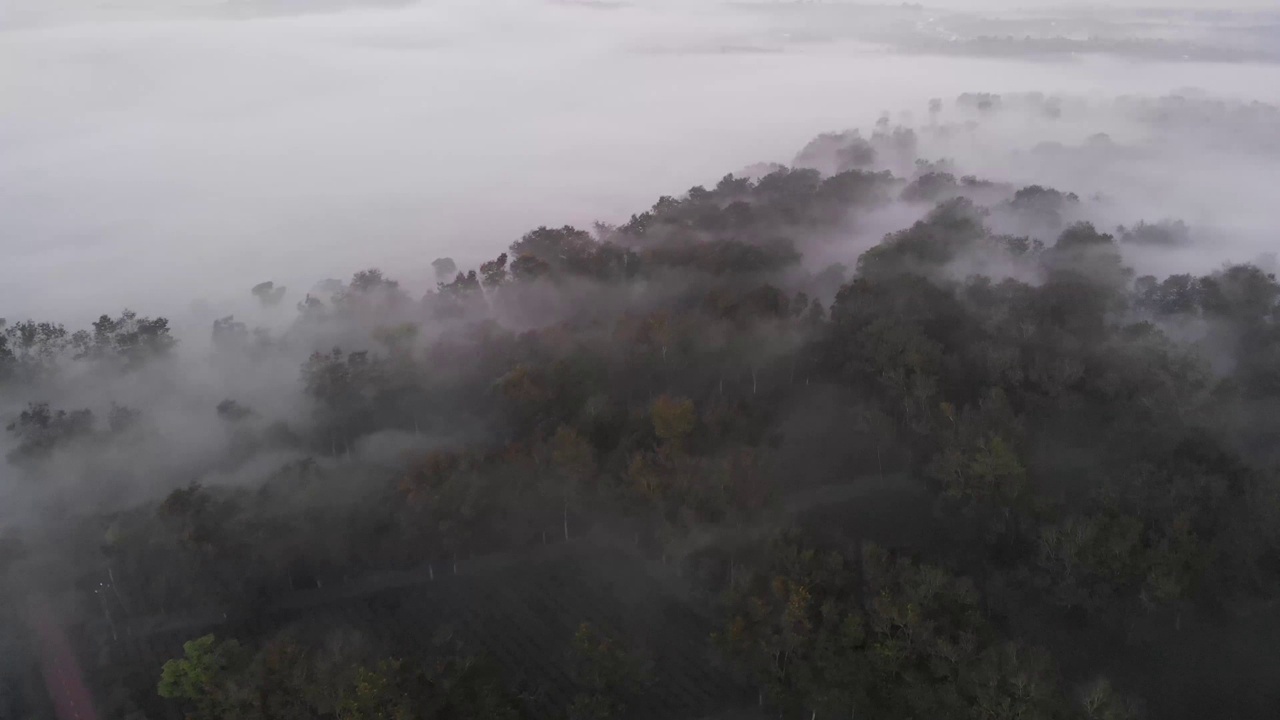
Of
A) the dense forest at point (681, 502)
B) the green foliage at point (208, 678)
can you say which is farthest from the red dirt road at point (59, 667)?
the green foliage at point (208, 678)

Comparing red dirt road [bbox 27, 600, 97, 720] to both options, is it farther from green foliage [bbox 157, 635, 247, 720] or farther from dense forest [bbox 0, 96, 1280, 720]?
green foliage [bbox 157, 635, 247, 720]

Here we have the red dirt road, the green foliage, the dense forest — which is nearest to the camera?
the green foliage

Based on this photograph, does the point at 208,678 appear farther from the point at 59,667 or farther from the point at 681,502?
the point at 681,502

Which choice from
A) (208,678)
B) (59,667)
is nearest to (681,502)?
(208,678)

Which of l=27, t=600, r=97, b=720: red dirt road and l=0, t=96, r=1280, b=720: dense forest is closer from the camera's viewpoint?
l=0, t=96, r=1280, b=720: dense forest

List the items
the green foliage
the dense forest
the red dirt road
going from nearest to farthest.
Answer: the green foliage < the dense forest < the red dirt road

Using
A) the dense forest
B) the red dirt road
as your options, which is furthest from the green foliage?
the red dirt road

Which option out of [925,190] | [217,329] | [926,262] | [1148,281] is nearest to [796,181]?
[925,190]
